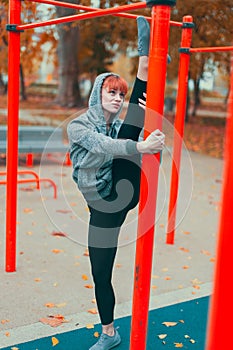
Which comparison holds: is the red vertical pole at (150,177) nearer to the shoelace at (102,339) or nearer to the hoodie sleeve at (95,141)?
the hoodie sleeve at (95,141)

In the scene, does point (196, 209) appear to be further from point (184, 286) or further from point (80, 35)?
→ point (80, 35)

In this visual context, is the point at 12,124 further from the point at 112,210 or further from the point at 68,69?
the point at 68,69

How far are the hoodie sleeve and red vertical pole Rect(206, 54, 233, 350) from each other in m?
1.11

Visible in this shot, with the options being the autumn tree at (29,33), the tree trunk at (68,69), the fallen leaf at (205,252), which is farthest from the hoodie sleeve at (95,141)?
the tree trunk at (68,69)

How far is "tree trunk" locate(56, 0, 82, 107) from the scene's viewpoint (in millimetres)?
15141

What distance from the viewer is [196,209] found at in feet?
22.1

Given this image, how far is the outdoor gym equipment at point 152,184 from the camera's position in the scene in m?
1.22

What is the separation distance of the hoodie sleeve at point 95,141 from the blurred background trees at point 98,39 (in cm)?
458

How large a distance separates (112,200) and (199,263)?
2.23 metres

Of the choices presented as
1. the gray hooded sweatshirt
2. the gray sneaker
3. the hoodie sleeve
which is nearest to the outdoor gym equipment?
the hoodie sleeve

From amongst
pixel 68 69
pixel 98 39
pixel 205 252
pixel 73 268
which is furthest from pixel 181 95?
pixel 68 69

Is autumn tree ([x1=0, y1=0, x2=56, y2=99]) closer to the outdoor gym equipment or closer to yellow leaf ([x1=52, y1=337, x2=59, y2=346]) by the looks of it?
the outdoor gym equipment

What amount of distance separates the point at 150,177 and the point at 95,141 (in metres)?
0.43

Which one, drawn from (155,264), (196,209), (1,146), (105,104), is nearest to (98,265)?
(105,104)
